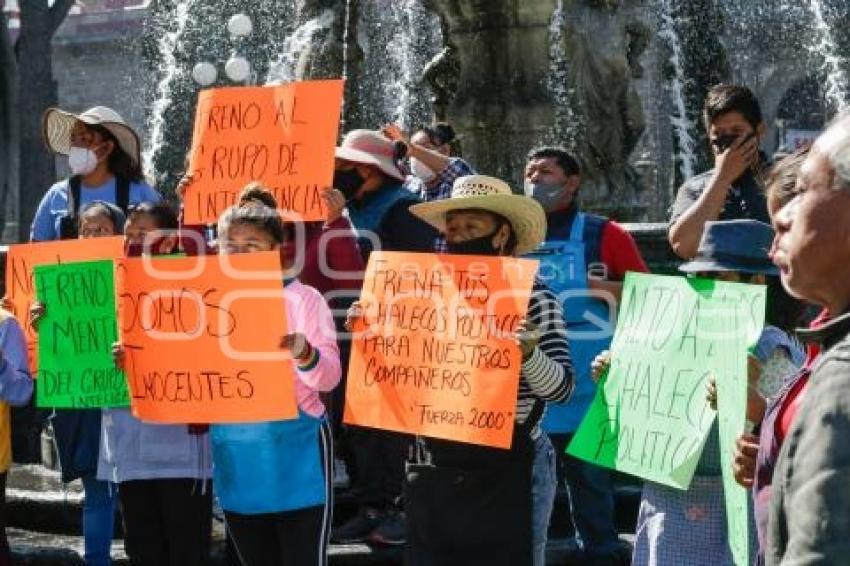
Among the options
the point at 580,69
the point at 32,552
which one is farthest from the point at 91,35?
the point at 32,552

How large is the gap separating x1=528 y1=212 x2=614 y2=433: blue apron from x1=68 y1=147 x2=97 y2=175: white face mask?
6.04 feet

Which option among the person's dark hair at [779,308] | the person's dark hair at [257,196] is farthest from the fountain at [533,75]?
the person's dark hair at [779,308]

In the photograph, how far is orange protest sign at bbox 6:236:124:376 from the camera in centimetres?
587

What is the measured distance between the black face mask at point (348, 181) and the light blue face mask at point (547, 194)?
32.5 inches

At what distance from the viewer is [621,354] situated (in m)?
4.71

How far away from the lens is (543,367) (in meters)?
4.67

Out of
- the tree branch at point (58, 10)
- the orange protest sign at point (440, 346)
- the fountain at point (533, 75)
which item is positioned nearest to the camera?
the orange protest sign at point (440, 346)

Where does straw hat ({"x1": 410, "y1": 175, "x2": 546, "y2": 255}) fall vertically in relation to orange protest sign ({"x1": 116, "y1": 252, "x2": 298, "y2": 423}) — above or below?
above

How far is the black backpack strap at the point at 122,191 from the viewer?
263 inches

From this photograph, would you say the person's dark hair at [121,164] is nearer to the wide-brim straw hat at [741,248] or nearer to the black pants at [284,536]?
the black pants at [284,536]

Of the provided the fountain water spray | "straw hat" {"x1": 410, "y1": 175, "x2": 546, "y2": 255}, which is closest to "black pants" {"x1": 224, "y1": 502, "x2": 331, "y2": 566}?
"straw hat" {"x1": 410, "y1": 175, "x2": 546, "y2": 255}

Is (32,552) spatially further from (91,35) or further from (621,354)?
(91,35)

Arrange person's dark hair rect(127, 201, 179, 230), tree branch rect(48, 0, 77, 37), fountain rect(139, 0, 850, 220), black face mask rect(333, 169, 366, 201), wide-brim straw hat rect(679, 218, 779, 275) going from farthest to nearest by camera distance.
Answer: tree branch rect(48, 0, 77, 37) → fountain rect(139, 0, 850, 220) → black face mask rect(333, 169, 366, 201) → person's dark hair rect(127, 201, 179, 230) → wide-brim straw hat rect(679, 218, 779, 275)

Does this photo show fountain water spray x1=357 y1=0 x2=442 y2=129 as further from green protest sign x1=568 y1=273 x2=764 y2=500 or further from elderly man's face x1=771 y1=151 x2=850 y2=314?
elderly man's face x1=771 y1=151 x2=850 y2=314
